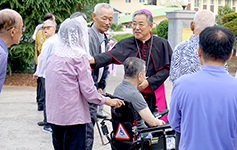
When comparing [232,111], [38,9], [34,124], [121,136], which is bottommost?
[34,124]

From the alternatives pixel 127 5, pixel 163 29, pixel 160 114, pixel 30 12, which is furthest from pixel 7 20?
pixel 127 5

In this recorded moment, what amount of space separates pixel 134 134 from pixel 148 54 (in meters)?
1.04

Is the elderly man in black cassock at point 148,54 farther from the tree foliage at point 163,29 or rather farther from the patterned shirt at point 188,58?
the tree foliage at point 163,29

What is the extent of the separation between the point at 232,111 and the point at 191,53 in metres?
1.16

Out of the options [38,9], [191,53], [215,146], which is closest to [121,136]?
[191,53]

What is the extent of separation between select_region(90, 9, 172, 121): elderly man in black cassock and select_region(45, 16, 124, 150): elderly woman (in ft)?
1.92

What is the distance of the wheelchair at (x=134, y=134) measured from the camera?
10.4ft

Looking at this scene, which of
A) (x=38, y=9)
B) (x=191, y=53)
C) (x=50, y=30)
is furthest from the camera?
(x=38, y=9)

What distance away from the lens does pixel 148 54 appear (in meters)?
3.81

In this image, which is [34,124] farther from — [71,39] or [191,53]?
[191,53]

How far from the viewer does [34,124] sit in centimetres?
589

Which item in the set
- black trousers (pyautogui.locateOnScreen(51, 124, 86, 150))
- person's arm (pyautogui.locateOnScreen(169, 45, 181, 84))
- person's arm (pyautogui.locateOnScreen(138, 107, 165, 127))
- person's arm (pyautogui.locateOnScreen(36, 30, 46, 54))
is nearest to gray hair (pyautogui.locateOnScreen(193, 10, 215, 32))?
person's arm (pyautogui.locateOnScreen(169, 45, 181, 84))

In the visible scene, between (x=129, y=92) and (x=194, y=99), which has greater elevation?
(x=194, y=99)

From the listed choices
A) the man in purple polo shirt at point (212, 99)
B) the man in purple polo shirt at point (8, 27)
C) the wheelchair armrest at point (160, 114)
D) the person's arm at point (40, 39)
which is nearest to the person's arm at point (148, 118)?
the wheelchair armrest at point (160, 114)
